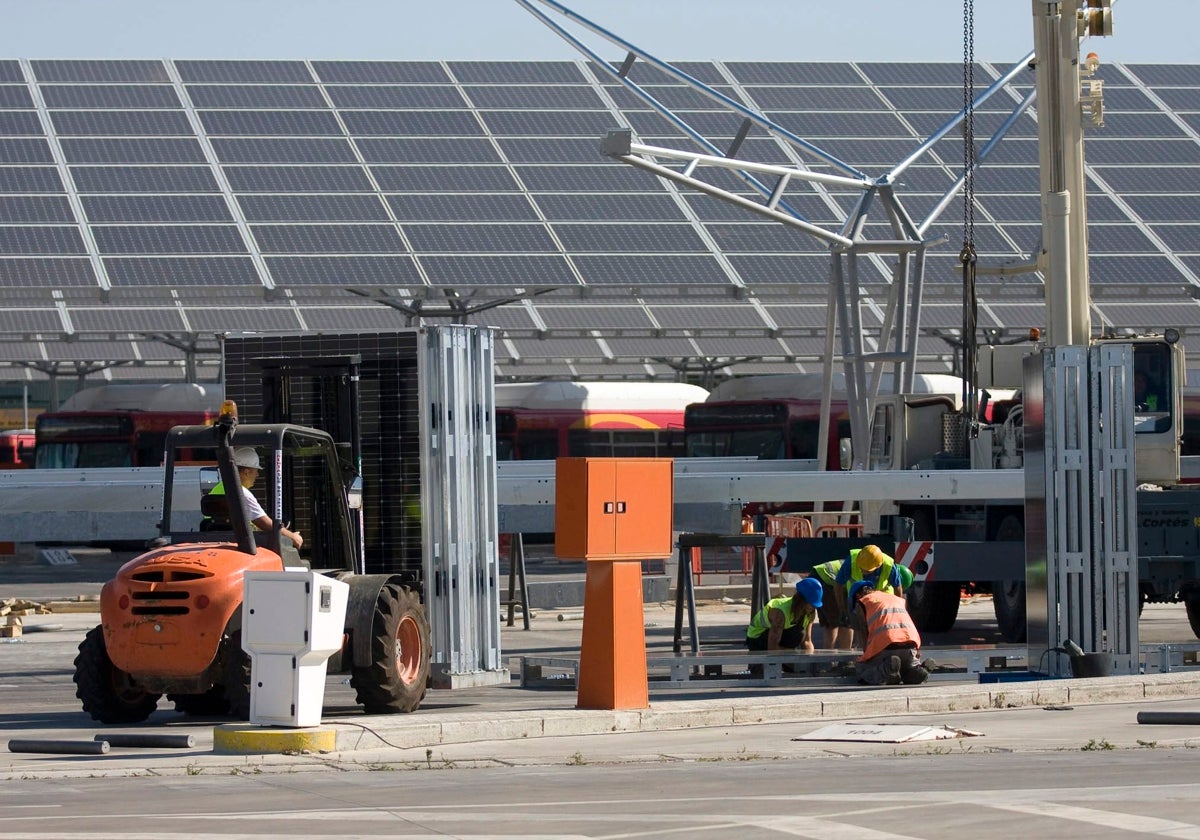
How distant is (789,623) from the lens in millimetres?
16984

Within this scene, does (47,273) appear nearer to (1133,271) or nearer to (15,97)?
(15,97)

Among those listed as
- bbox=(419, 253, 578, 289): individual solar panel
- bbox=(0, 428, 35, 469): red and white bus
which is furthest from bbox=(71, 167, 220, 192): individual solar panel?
bbox=(0, 428, 35, 469): red and white bus

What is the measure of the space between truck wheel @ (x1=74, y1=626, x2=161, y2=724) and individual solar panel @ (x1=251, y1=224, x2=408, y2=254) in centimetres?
2525

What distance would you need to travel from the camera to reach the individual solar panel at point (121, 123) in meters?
42.9

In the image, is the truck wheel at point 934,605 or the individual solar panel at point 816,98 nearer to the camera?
the truck wheel at point 934,605

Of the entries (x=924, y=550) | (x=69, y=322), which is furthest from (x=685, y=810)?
(x=69, y=322)

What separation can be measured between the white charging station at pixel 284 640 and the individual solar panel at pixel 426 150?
31.7 m

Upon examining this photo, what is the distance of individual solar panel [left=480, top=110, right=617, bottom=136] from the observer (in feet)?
147

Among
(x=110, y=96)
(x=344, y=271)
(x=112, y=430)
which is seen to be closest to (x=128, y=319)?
(x=344, y=271)

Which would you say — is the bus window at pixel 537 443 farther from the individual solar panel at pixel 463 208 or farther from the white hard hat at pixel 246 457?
the white hard hat at pixel 246 457

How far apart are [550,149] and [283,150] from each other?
6008 millimetres

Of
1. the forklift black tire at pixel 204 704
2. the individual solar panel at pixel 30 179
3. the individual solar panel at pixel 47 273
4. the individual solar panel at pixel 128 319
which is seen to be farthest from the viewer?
the individual solar panel at pixel 30 179

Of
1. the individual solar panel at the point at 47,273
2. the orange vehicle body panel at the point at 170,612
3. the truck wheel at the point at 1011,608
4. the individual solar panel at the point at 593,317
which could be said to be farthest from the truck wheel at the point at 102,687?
the individual solar panel at the point at 593,317

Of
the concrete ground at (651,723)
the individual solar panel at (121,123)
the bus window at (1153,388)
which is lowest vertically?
the concrete ground at (651,723)
